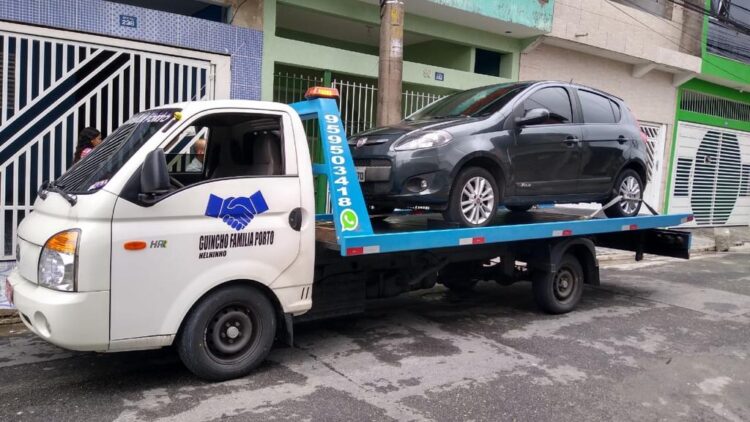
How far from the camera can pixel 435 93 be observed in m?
11.5

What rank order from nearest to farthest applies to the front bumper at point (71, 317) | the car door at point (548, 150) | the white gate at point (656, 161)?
1. the front bumper at point (71, 317)
2. the car door at point (548, 150)
3. the white gate at point (656, 161)

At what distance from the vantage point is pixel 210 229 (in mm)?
4191

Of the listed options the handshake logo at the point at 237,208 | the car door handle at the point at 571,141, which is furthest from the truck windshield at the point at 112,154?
the car door handle at the point at 571,141

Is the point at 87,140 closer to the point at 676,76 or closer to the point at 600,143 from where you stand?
the point at 600,143

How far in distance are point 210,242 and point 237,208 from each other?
31cm

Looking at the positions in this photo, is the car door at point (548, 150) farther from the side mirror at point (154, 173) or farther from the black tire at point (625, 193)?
the side mirror at point (154, 173)

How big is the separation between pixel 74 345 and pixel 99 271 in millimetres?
487

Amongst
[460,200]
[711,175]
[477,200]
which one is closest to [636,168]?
[477,200]

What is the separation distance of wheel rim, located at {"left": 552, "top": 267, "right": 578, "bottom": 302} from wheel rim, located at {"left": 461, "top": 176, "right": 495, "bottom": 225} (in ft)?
Answer: 5.31

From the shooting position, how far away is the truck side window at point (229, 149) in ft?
15.4

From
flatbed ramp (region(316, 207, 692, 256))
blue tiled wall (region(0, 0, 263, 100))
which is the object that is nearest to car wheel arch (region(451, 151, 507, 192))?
flatbed ramp (region(316, 207, 692, 256))

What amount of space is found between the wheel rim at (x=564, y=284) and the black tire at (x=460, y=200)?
1589 mm

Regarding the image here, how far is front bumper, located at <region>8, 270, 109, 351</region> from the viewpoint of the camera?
372 centimetres

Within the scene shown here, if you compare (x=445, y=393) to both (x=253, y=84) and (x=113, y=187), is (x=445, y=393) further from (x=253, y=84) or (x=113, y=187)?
(x=253, y=84)
